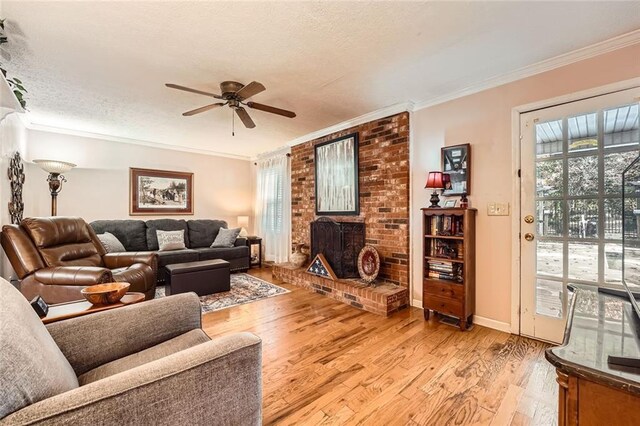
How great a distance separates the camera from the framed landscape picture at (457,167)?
8.96ft

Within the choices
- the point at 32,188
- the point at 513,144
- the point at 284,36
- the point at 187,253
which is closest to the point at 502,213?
A: the point at 513,144

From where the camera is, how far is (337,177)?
13.1 ft

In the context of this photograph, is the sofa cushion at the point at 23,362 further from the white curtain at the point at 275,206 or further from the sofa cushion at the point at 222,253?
the white curtain at the point at 275,206

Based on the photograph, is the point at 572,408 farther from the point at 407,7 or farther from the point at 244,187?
the point at 244,187

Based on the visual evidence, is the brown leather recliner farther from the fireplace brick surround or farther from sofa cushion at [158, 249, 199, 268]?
the fireplace brick surround

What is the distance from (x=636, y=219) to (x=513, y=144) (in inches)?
58.3

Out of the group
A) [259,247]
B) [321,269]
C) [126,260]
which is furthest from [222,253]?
[321,269]

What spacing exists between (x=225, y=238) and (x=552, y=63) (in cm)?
482

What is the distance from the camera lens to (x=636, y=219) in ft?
3.89

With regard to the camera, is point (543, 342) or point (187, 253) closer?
point (543, 342)

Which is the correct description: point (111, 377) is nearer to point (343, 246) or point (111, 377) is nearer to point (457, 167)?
point (457, 167)

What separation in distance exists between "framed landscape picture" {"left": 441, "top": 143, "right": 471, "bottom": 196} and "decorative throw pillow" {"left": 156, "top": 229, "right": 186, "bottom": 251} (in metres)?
4.07

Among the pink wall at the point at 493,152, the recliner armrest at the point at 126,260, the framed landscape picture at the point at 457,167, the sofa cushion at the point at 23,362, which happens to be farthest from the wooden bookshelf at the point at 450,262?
the recliner armrest at the point at 126,260

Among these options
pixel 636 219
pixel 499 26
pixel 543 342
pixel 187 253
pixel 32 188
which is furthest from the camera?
pixel 187 253
